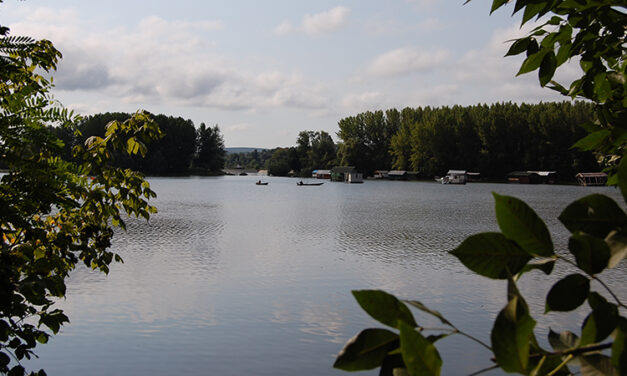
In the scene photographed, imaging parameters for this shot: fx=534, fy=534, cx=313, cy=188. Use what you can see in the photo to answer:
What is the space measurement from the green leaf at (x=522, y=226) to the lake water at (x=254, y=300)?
1058 cm

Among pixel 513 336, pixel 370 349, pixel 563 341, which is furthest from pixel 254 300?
pixel 513 336

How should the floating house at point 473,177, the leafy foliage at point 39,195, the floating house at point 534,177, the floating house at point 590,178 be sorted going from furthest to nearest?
the floating house at point 473,177
the floating house at point 534,177
the floating house at point 590,178
the leafy foliage at point 39,195

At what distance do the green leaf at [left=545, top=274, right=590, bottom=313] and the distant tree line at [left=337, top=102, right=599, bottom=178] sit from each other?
110220 millimetres

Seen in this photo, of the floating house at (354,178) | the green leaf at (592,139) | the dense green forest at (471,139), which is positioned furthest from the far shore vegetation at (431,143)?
the green leaf at (592,139)

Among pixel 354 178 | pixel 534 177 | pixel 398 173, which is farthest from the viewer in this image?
pixel 398 173

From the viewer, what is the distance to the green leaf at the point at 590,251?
0.86 metres

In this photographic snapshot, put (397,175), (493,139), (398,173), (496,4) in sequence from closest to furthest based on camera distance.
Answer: (496,4) → (493,139) → (398,173) → (397,175)

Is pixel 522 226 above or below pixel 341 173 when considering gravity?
below

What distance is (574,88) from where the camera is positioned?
109 inches

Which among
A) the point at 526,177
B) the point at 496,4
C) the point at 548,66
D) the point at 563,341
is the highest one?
the point at 526,177

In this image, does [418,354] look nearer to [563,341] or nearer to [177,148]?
[563,341]

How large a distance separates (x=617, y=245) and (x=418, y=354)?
0.39 metres

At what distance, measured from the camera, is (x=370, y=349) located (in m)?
0.95

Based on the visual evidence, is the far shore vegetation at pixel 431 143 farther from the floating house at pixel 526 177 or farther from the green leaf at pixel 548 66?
the green leaf at pixel 548 66
